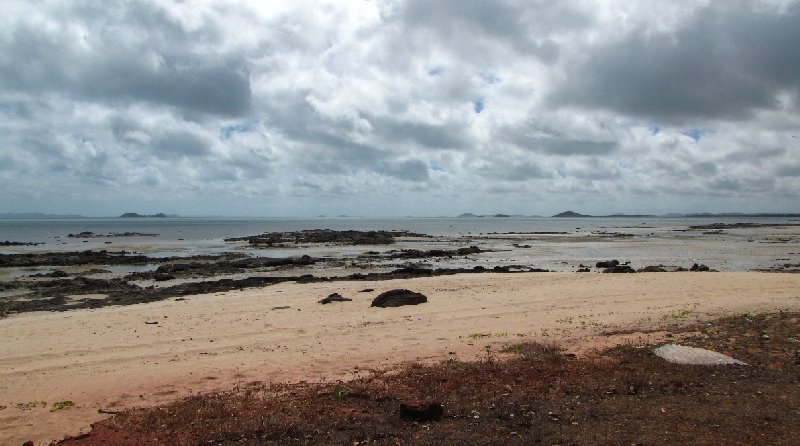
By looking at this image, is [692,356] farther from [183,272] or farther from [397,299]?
[183,272]

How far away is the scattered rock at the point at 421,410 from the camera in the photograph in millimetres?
6879

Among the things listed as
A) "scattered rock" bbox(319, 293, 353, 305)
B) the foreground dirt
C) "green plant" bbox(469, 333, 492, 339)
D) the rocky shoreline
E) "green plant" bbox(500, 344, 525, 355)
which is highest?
the foreground dirt

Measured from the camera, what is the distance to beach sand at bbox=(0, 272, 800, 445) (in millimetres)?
9359

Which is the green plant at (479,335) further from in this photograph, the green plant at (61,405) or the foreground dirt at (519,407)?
the green plant at (61,405)

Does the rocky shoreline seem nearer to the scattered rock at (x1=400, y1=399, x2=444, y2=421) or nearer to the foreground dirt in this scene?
the foreground dirt

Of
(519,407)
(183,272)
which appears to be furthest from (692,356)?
(183,272)

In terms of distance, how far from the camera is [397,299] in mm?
18250

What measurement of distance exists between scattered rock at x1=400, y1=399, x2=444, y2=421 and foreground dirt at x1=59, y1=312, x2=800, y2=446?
0.13 m

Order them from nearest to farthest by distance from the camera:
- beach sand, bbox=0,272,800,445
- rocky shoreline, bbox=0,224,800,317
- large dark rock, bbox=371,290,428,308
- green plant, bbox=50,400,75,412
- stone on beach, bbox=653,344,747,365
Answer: green plant, bbox=50,400,75,412
stone on beach, bbox=653,344,747,365
beach sand, bbox=0,272,800,445
large dark rock, bbox=371,290,428,308
rocky shoreline, bbox=0,224,800,317

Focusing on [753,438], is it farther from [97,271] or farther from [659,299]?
[97,271]

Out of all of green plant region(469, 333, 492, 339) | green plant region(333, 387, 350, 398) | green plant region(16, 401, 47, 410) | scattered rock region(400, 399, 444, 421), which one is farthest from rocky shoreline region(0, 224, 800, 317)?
scattered rock region(400, 399, 444, 421)

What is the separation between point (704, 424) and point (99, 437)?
26.9 ft

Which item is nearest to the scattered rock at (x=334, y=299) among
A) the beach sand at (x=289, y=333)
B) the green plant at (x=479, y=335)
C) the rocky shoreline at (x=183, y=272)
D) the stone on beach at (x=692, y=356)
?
the beach sand at (x=289, y=333)

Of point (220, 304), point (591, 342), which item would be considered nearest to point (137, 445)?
point (591, 342)
